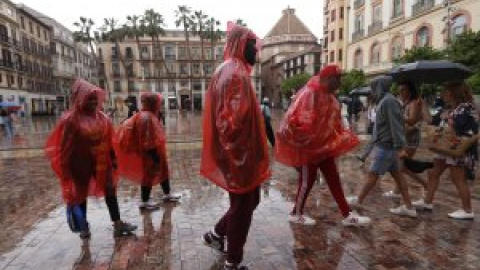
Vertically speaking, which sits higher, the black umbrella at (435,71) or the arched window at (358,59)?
the arched window at (358,59)

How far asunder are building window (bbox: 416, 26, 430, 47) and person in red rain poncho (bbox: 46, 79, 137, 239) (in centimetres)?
2899

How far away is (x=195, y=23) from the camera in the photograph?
5294 centimetres

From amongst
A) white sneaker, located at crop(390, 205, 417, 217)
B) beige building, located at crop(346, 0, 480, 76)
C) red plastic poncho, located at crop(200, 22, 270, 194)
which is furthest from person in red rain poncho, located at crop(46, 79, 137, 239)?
beige building, located at crop(346, 0, 480, 76)

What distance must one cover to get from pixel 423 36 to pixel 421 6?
7.18ft

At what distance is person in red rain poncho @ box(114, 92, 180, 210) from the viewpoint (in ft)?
16.5

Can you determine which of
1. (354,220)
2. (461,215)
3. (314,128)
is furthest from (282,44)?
(354,220)

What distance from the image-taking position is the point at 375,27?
34.2m

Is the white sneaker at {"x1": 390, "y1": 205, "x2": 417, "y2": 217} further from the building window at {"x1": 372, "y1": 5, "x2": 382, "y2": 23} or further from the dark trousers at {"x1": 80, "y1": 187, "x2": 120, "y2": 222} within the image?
the building window at {"x1": 372, "y1": 5, "x2": 382, "y2": 23}

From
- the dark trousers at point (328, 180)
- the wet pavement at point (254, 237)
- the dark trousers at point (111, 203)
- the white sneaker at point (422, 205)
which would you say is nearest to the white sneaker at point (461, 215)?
the wet pavement at point (254, 237)

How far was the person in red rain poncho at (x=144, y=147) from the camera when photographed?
502cm

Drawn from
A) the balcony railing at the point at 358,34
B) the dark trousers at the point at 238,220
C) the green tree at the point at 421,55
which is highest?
the balcony railing at the point at 358,34

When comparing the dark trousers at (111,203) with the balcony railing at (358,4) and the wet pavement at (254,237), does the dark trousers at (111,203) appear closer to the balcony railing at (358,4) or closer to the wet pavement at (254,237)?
the wet pavement at (254,237)

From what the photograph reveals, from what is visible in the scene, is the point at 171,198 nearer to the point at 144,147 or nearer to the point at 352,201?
the point at 144,147

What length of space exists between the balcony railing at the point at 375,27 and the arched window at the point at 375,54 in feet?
3.66
